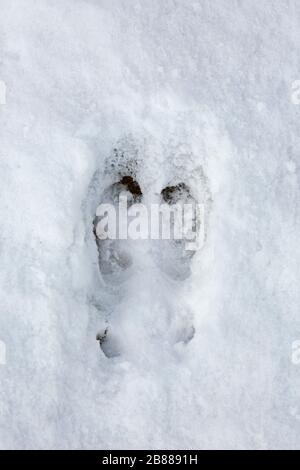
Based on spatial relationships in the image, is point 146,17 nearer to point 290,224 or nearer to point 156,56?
point 156,56

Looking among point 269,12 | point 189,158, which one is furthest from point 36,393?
point 269,12

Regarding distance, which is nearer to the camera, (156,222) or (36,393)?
(36,393)

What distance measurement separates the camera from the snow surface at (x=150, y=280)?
47.4 inches

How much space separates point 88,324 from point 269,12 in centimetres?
88

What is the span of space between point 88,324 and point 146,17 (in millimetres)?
748

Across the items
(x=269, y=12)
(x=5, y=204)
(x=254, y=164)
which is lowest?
(x=5, y=204)

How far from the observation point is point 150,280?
1.28 m

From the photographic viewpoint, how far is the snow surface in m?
1.20

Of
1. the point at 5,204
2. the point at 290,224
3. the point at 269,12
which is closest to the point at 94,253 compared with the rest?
the point at 5,204

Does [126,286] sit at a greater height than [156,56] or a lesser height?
lesser

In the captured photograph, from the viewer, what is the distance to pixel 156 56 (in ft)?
4.09
